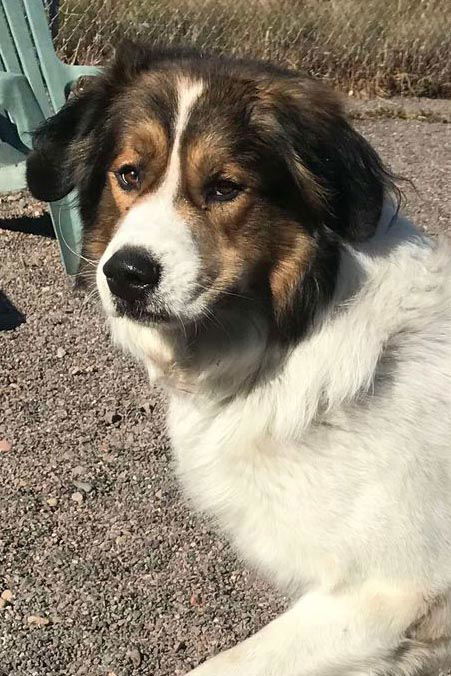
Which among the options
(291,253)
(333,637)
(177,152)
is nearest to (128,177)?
(177,152)

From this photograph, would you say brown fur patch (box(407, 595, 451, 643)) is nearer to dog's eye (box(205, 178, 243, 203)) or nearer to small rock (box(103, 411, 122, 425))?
dog's eye (box(205, 178, 243, 203))

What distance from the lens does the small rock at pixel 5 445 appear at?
12.5 feet

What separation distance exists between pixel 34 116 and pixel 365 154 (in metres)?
3.10

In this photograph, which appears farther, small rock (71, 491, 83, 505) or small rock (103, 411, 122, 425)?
small rock (103, 411, 122, 425)

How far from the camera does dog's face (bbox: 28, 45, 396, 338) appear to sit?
2.26 meters

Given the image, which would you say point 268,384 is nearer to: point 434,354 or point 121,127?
point 434,354

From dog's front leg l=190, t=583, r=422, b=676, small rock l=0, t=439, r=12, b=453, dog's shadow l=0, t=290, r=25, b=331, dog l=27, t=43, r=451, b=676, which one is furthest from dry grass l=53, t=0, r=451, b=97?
dog's front leg l=190, t=583, r=422, b=676

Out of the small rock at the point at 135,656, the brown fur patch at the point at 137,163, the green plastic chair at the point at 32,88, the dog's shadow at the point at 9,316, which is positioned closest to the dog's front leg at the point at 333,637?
the small rock at the point at 135,656

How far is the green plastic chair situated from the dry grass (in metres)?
2.15

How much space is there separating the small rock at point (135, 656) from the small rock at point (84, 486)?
82cm

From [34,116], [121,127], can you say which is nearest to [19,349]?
[34,116]

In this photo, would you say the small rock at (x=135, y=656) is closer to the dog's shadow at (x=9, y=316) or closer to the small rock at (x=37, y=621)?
the small rock at (x=37, y=621)

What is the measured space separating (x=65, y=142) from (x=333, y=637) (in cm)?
170

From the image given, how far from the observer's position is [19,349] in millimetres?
4578
